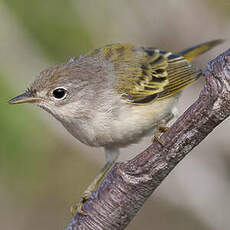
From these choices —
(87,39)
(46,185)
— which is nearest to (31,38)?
(87,39)

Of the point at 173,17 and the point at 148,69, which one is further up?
the point at 173,17

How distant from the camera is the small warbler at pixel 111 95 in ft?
11.3

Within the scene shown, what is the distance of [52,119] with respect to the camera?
497 cm

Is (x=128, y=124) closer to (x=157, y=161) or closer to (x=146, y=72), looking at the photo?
(x=146, y=72)

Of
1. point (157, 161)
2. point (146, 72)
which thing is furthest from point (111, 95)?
point (157, 161)

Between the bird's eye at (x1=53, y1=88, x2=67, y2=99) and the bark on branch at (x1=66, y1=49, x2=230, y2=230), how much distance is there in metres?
1.11

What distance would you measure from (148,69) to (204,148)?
44.9 inches

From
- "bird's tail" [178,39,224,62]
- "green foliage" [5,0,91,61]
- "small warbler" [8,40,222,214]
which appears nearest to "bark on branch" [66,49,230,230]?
"small warbler" [8,40,222,214]

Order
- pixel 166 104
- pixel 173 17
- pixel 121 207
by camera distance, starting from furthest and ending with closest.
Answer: pixel 173 17
pixel 166 104
pixel 121 207

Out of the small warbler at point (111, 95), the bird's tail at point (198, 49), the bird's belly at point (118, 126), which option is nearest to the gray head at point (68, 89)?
the small warbler at point (111, 95)

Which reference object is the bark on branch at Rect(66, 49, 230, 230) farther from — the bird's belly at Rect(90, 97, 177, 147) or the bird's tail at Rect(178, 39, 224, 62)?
the bird's tail at Rect(178, 39, 224, 62)

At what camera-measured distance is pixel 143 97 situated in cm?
378

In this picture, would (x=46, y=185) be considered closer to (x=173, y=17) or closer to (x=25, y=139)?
(x=25, y=139)

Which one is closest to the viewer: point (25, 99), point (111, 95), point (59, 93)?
point (25, 99)
